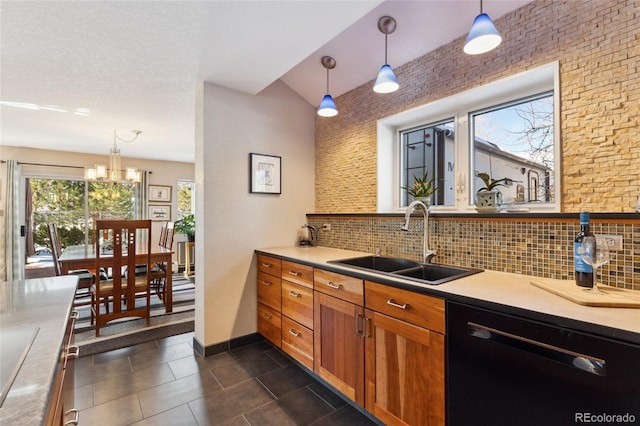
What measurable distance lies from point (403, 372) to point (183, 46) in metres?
2.41

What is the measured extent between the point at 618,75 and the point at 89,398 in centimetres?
349

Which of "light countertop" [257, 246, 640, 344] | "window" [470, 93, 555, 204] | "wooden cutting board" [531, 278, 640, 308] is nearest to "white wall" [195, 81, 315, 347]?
"light countertop" [257, 246, 640, 344]

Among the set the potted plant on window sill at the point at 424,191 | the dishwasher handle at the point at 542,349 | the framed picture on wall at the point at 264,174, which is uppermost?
the framed picture on wall at the point at 264,174

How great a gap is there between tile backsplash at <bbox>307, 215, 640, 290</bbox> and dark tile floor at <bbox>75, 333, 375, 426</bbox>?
1.16m

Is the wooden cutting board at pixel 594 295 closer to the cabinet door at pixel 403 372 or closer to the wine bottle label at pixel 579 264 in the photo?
the wine bottle label at pixel 579 264

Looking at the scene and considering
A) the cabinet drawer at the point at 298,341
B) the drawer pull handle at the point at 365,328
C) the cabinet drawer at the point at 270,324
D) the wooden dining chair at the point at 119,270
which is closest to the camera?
the drawer pull handle at the point at 365,328

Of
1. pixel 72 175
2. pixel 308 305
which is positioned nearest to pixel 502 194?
pixel 308 305

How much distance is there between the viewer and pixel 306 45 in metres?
1.98

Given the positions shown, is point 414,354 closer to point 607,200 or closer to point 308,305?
point 308,305

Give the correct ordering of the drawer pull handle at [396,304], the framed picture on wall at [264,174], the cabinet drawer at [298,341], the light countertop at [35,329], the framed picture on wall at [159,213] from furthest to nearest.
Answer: the framed picture on wall at [159,213] → the framed picture on wall at [264,174] → the cabinet drawer at [298,341] → the drawer pull handle at [396,304] → the light countertop at [35,329]

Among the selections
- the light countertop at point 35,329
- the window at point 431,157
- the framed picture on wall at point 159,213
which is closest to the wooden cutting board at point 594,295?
the window at point 431,157

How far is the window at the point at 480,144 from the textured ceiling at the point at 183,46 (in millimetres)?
463

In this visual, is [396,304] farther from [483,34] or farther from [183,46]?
[183,46]

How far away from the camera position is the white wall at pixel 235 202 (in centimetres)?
250
